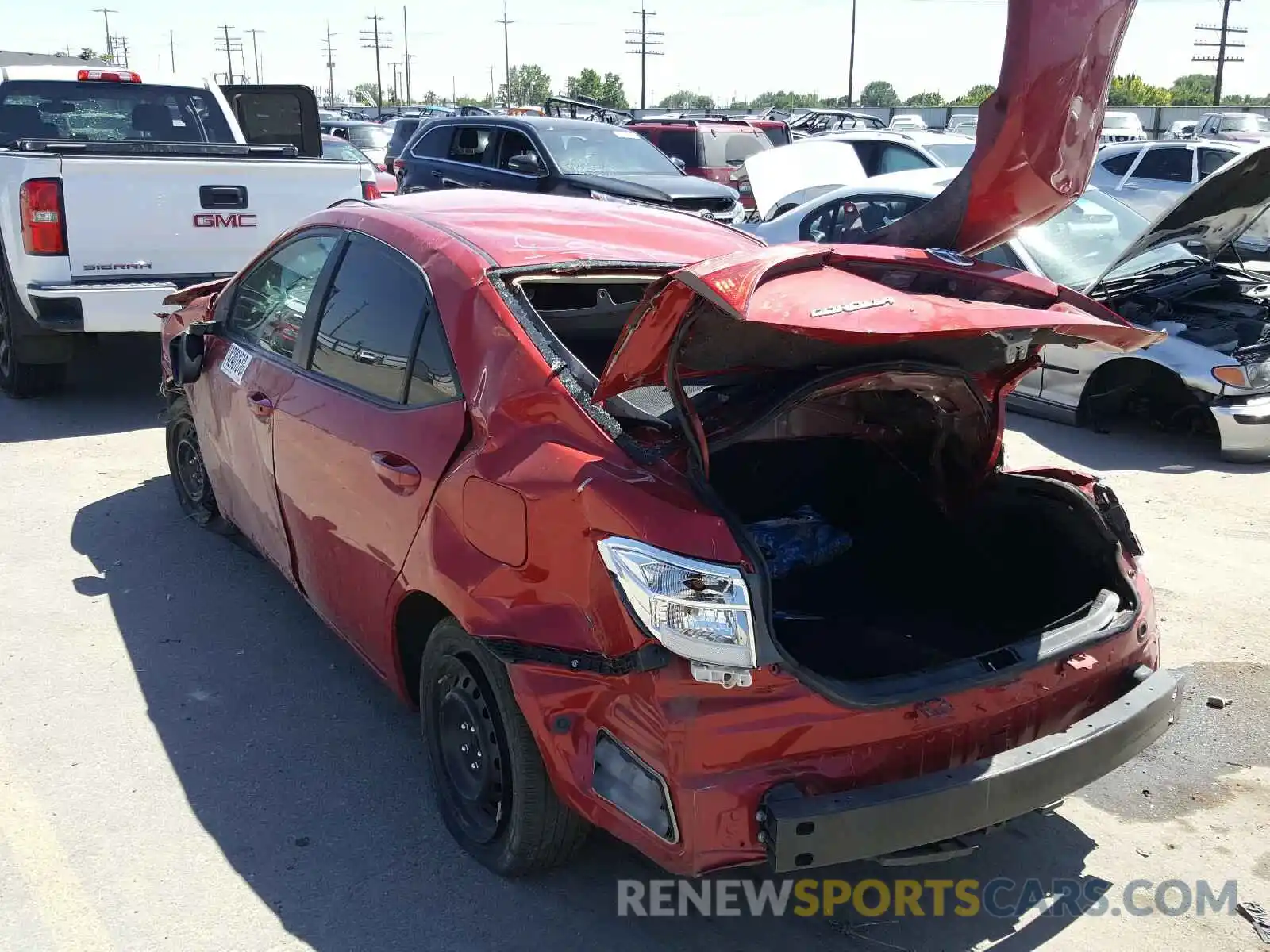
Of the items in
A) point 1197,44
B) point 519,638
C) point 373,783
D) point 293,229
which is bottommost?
point 373,783

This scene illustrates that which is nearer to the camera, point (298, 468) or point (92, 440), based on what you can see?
point (298, 468)

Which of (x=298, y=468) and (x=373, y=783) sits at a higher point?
(x=298, y=468)

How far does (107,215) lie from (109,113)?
233 centimetres

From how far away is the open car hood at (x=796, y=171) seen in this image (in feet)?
23.9

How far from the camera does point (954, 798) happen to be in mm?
2572

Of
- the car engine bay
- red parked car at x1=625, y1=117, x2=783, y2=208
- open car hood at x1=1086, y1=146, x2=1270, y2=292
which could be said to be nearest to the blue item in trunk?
open car hood at x1=1086, y1=146, x2=1270, y2=292

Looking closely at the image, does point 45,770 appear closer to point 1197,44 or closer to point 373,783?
point 373,783

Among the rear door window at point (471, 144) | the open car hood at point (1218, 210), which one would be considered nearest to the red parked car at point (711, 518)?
the open car hood at point (1218, 210)

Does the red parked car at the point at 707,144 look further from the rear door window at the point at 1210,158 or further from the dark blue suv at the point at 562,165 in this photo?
the rear door window at the point at 1210,158

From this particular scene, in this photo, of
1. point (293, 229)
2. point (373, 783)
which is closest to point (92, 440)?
point (293, 229)

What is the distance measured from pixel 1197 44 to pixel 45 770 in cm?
7476

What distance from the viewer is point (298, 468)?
153 inches

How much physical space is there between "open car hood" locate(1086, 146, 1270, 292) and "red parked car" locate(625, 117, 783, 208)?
34.2 ft

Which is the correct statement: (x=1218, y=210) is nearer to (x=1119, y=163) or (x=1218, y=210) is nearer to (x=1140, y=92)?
(x=1119, y=163)
